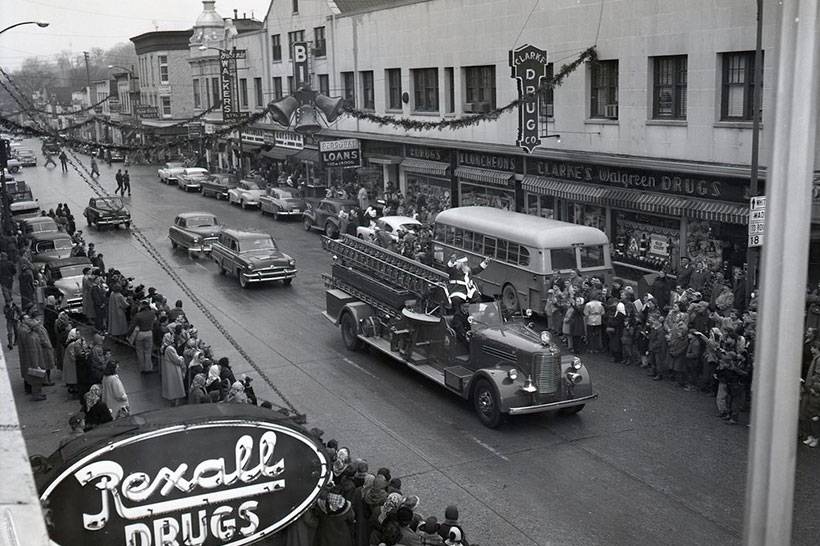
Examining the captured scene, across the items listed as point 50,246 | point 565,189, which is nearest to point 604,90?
point 565,189

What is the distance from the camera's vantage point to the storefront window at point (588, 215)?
94.3ft

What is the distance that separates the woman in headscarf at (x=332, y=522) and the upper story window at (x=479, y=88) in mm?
26124

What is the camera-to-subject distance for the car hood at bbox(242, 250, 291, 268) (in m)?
26.7

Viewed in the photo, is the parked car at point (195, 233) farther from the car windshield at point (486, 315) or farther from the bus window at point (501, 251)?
the car windshield at point (486, 315)

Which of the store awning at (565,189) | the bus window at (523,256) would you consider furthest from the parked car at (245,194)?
the bus window at (523,256)

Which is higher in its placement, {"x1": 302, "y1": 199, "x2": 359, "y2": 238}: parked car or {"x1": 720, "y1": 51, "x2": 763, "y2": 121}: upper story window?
{"x1": 720, "y1": 51, "x2": 763, "y2": 121}: upper story window

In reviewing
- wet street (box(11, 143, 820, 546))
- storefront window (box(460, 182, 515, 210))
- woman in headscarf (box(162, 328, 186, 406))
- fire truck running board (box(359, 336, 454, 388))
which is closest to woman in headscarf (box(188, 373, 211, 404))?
woman in headscarf (box(162, 328, 186, 406))

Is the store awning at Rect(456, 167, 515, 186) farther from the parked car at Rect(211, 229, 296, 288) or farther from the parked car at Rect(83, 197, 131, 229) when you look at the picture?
the parked car at Rect(83, 197, 131, 229)

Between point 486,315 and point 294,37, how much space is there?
123 feet

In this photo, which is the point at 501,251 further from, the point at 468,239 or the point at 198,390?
the point at 198,390

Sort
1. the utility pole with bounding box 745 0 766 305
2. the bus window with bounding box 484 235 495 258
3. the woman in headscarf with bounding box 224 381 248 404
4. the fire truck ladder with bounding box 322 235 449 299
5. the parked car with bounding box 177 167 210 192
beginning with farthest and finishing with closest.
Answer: the parked car with bounding box 177 167 210 192, the bus window with bounding box 484 235 495 258, the utility pole with bounding box 745 0 766 305, the fire truck ladder with bounding box 322 235 449 299, the woman in headscarf with bounding box 224 381 248 404

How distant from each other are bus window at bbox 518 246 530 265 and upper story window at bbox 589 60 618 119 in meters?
7.16

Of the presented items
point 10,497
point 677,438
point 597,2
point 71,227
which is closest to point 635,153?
point 597,2

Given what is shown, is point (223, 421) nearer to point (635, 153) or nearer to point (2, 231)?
point (635, 153)
